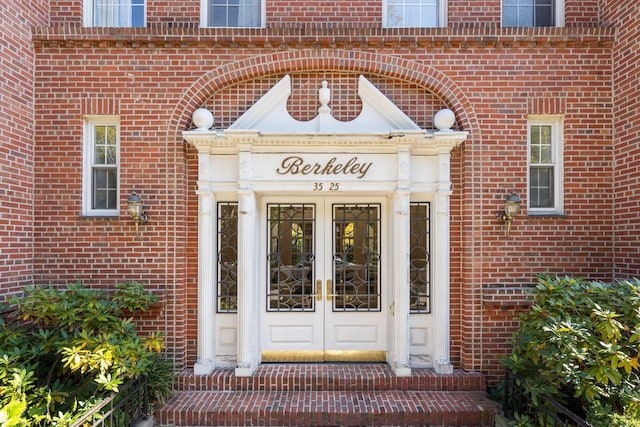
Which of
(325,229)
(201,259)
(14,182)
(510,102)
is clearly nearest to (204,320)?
(201,259)

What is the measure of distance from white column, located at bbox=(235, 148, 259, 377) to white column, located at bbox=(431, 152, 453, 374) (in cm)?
257

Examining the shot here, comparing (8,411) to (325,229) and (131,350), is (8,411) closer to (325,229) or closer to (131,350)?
(131,350)

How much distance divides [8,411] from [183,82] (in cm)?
420

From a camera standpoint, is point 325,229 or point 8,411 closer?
point 8,411

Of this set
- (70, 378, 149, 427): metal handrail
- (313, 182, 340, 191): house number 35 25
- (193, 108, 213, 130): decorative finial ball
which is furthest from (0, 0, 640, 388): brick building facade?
(313, 182, 340, 191): house number 35 25

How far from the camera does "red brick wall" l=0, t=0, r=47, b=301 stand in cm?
483

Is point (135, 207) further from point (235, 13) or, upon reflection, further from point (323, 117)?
point (235, 13)

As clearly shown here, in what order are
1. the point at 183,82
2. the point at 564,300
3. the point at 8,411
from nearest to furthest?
the point at 8,411 < the point at 564,300 < the point at 183,82

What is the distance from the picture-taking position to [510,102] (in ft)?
17.5

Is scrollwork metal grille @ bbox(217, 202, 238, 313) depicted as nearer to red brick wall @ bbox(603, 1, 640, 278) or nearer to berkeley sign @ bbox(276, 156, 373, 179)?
berkeley sign @ bbox(276, 156, 373, 179)

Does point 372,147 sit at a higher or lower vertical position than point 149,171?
higher

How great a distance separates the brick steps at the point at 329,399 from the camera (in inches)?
179

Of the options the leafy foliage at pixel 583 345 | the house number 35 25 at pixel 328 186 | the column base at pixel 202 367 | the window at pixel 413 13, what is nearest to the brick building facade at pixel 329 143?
the column base at pixel 202 367

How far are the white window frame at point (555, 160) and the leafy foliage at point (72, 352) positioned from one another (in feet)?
18.2
